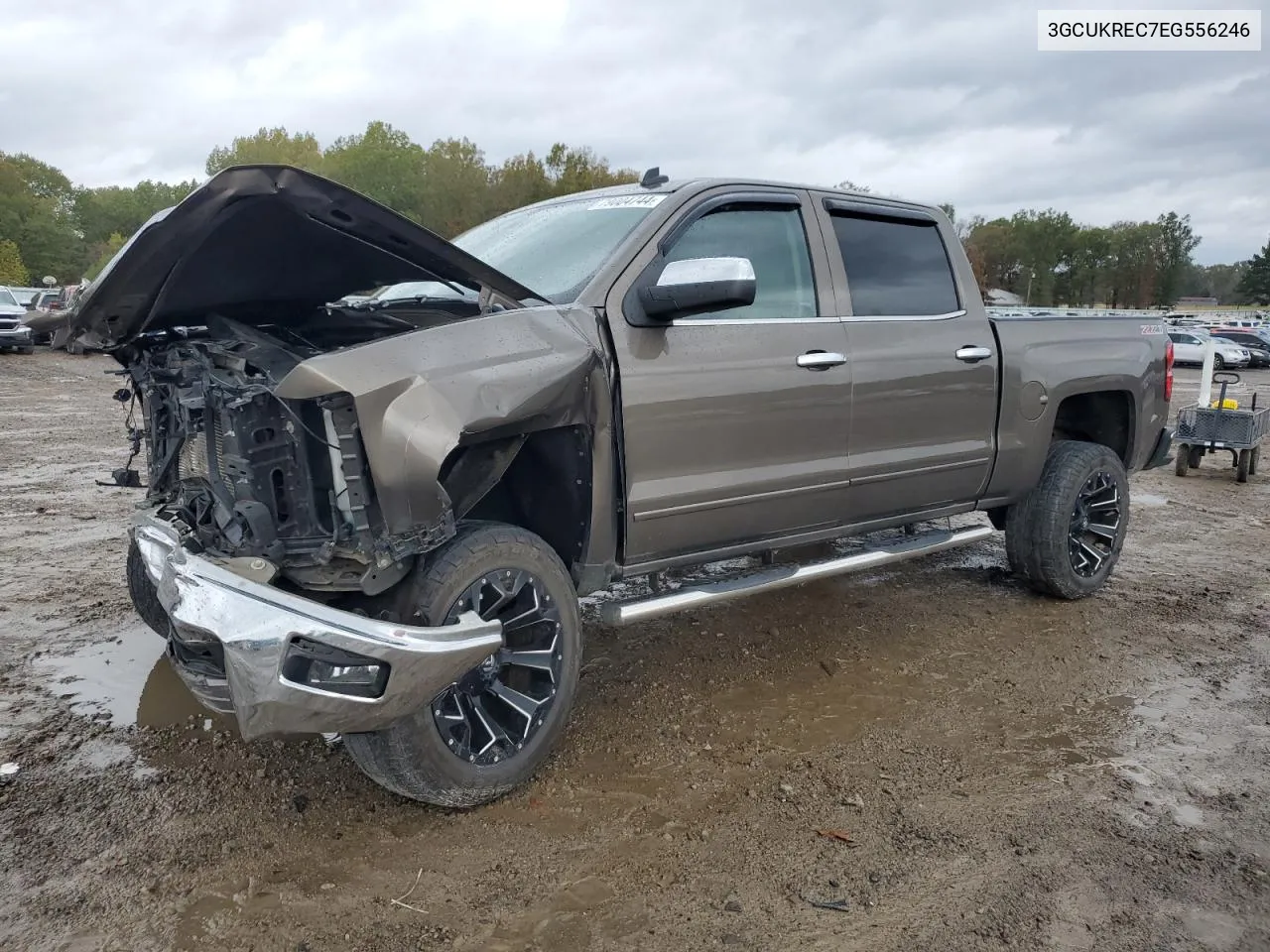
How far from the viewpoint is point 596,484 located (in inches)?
133

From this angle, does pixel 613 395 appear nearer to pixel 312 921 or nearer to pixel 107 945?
pixel 312 921

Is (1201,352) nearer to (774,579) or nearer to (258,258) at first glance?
(774,579)

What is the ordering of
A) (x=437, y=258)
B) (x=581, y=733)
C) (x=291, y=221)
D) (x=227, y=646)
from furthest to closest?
(x=581, y=733) < (x=437, y=258) < (x=291, y=221) < (x=227, y=646)

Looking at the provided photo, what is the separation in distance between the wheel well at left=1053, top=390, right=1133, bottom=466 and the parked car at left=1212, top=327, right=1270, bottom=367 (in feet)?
104

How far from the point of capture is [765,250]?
402cm

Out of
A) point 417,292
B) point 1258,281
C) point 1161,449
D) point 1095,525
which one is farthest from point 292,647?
point 1258,281

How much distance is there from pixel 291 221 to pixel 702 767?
2.26m

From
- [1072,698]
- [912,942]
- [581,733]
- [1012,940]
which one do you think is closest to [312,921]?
[581,733]

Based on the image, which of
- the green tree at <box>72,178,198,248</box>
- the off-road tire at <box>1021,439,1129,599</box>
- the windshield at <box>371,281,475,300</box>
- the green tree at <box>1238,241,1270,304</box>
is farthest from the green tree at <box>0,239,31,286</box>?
the green tree at <box>1238,241,1270,304</box>

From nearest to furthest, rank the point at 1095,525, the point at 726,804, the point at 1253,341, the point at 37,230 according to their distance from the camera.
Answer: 1. the point at 726,804
2. the point at 1095,525
3. the point at 1253,341
4. the point at 37,230

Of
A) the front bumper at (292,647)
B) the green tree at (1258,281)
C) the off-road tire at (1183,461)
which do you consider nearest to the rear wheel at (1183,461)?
the off-road tire at (1183,461)

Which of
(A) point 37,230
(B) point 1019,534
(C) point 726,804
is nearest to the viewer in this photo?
(C) point 726,804

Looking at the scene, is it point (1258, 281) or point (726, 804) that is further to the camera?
point (1258, 281)

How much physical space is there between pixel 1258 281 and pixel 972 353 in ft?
329
